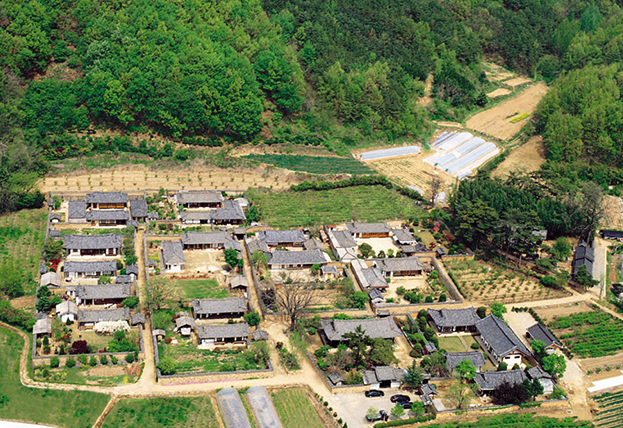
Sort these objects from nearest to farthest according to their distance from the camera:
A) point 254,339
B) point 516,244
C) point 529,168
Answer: point 254,339 → point 516,244 → point 529,168

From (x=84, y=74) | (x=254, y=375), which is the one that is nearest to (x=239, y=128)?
(x=84, y=74)

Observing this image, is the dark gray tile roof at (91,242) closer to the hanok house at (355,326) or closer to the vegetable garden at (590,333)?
the hanok house at (355,326)

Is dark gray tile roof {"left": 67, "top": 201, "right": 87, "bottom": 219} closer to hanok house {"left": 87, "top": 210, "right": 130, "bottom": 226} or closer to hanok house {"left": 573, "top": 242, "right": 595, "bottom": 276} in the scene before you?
hanok house {"left": 87, "top": 210, "right": 130, "bottom": 226}

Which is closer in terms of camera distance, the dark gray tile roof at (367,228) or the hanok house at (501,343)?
the hanok house at (501,343)

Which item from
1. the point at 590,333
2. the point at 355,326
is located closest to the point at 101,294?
the point at 355,326

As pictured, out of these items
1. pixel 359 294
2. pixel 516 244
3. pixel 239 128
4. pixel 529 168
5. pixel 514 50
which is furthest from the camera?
pixel 514 50

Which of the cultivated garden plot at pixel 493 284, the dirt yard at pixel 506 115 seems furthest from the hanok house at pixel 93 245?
the dirt yard at pixel 506 115

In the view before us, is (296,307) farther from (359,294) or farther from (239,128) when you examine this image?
(239,128)
